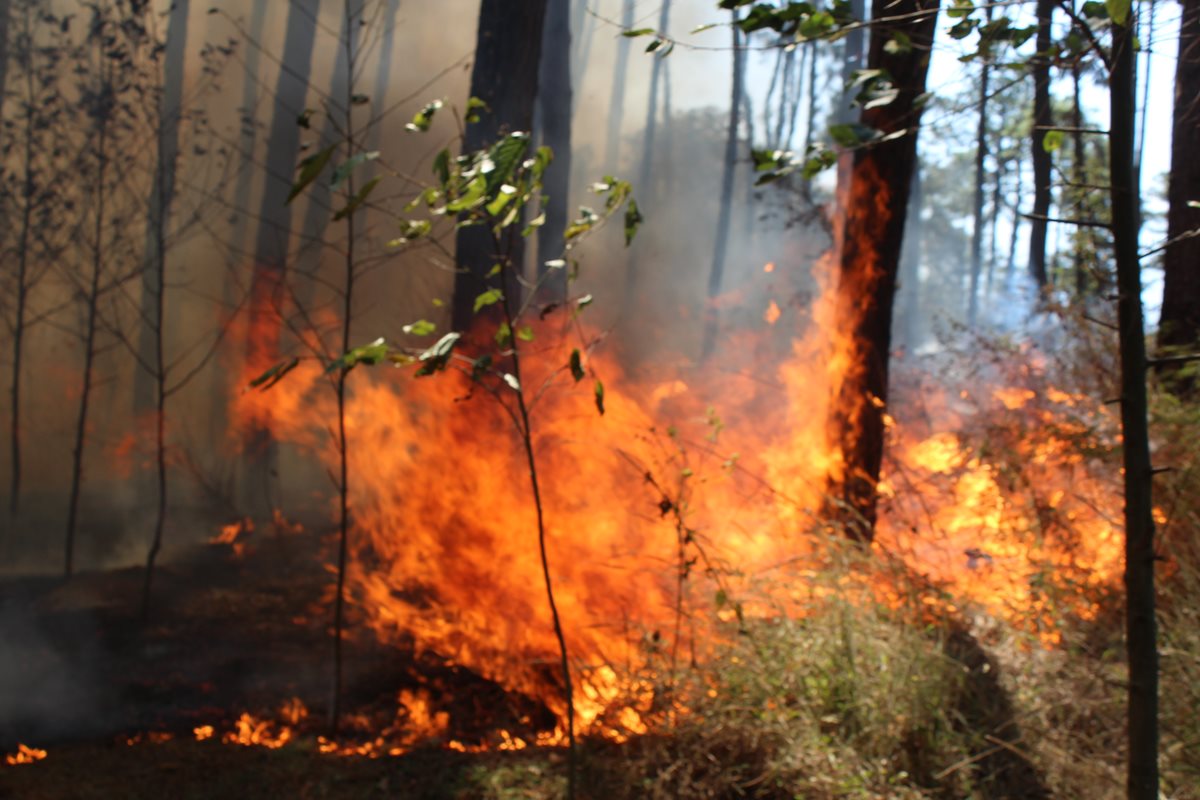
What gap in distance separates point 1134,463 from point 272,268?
758cm

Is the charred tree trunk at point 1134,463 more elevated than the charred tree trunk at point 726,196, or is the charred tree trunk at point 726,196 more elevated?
the charred tree trunk at point 726,196

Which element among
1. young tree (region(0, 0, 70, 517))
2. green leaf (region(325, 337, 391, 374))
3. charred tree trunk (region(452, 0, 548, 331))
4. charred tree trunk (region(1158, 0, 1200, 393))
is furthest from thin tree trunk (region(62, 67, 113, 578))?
charred tree trunk (region(1158, 0, 1200, 393))

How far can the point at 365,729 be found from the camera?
519 cm

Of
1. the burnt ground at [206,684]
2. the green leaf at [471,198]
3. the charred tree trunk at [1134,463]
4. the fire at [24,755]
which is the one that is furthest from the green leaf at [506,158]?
the fire at [24,755]

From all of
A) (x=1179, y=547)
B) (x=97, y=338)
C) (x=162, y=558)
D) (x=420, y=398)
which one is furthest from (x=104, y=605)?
(x=1179, y=547)

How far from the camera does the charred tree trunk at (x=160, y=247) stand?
7062mm

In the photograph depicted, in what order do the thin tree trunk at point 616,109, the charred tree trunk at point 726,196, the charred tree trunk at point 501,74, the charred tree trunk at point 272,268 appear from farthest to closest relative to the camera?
the charred tree trunk at point 726,196 → the thin tree trunk at point 616,109 → the charred tree trunk at point 272,268 → the charred tree trunk at point 501,74

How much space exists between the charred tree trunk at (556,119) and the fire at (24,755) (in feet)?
21.8

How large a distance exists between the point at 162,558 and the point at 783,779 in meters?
6.04

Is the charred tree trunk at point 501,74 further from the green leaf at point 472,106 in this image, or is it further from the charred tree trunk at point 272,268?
the green leaf at point 472,106

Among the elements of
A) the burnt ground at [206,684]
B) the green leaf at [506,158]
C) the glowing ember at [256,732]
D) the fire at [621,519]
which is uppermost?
the green leaf at [506,158]

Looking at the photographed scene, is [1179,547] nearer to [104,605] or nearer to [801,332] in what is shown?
[104,605]

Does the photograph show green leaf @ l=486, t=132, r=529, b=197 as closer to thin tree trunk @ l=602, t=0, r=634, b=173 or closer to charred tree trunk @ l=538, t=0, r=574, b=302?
charred tree trunk @ l=538, t=0, r=574, b=302

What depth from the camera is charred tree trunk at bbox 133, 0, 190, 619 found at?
23.2 ft
